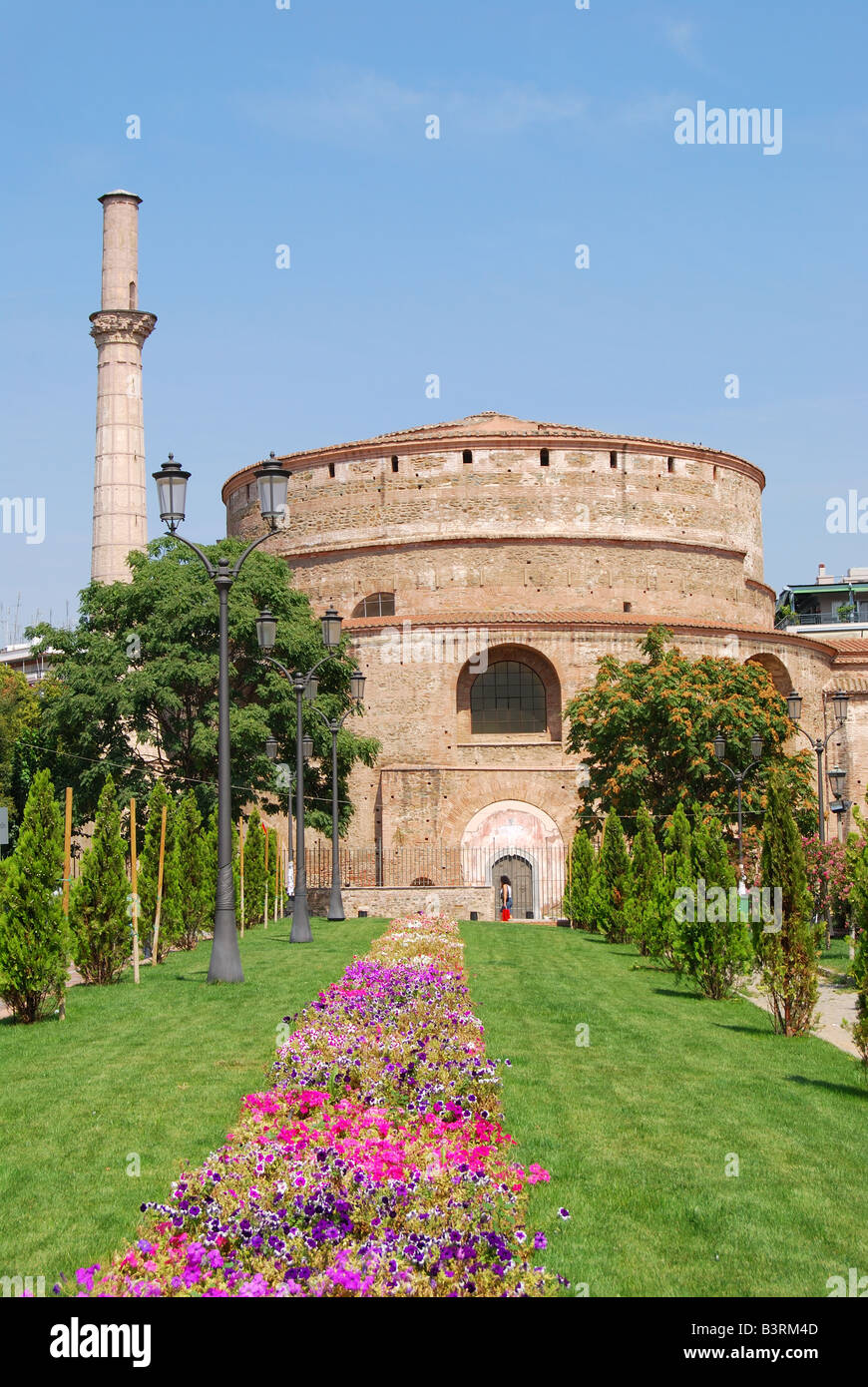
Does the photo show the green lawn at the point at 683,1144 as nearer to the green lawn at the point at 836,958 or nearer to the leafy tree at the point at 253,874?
the green lawn at the point at 836,958

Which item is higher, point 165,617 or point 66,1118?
point 165,617

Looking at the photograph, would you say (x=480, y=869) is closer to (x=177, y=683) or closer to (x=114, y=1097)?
(x=177, y=683)

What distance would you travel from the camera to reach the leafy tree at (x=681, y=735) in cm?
3008

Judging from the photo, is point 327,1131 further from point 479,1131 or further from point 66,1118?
point 66,1118

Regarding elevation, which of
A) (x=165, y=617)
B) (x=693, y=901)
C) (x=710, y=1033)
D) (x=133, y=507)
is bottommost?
(x=710, y=1033)

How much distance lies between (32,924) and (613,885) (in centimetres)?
1579

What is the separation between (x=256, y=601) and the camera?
Answer: 3234 centimetres

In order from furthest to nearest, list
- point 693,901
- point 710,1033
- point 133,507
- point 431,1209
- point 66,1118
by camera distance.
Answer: point 133,507 → point 693,901 → point 710,1033 → point 66,1118 → point 431,1209

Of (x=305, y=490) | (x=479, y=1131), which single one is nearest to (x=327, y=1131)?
(x=479, y=1131)

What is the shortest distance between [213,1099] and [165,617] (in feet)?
78.2

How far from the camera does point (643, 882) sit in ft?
74.9
